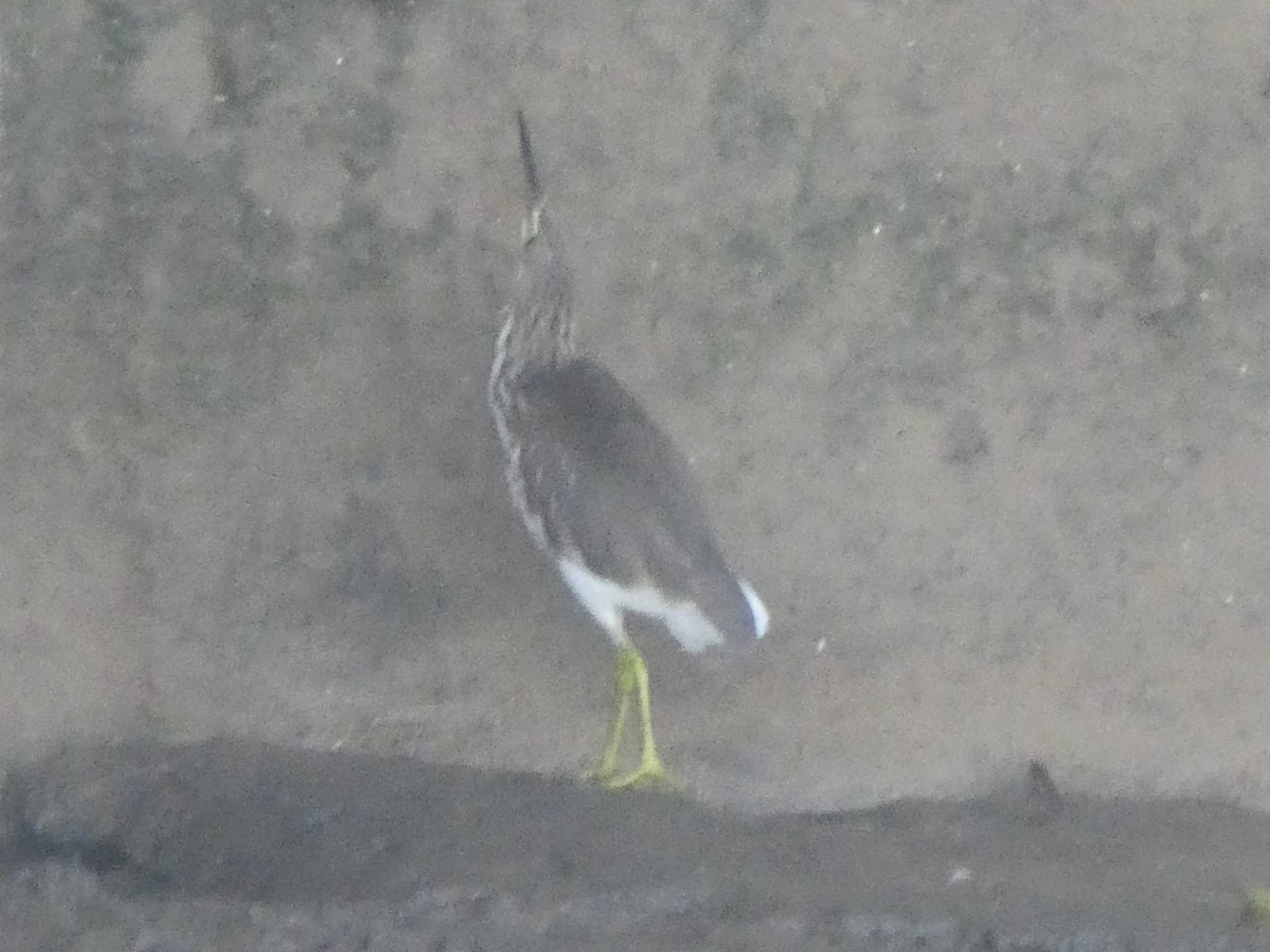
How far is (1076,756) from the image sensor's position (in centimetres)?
261

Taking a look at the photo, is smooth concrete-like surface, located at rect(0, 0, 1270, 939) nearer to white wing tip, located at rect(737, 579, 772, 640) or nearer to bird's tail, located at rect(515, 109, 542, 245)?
bird's tail, located at rect(515, 109, 542, 245)

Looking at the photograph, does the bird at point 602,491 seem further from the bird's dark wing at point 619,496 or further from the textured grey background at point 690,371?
the textured grey background at point 690,371

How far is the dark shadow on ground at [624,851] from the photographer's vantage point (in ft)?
6.08

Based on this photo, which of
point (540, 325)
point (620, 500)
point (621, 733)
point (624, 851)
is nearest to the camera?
point (624, 851)

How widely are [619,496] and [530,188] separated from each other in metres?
0.57

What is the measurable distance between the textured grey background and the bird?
0.45 ft

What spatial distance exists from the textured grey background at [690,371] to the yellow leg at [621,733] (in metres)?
0.09

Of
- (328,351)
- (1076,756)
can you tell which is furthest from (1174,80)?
(328,351)

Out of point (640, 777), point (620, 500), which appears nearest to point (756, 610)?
point (620, 500)

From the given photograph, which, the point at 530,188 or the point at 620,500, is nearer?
the point at 620,500

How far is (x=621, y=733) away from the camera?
2.55m

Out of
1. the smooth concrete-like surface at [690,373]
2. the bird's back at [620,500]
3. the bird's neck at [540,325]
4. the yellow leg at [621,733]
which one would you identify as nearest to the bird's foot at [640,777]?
the yellow leg at [621,733]

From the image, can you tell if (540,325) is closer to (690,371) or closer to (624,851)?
(690,371)

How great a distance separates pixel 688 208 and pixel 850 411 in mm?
427
